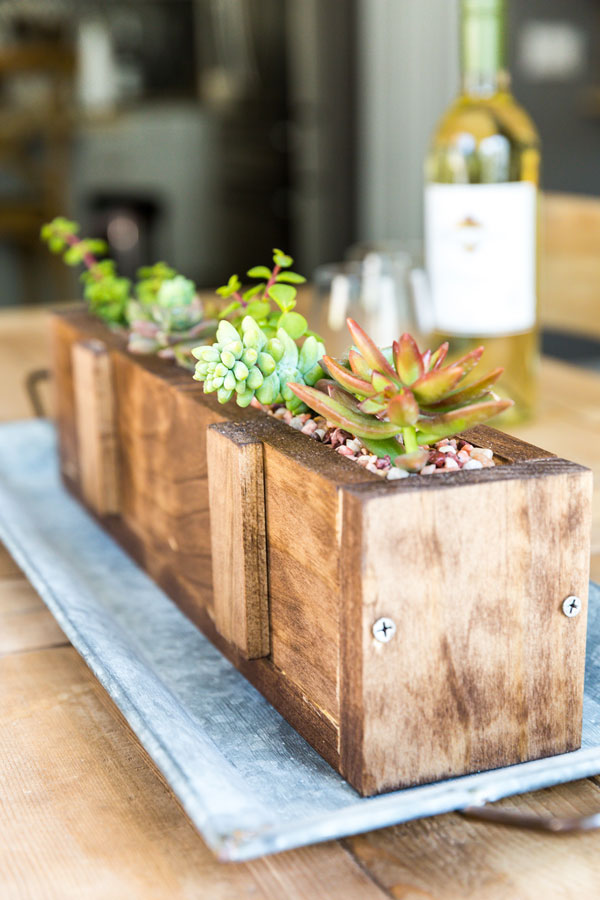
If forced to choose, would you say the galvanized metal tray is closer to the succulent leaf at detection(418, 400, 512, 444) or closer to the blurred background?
the succulent leaf at detection(418, 400, 512, 444)

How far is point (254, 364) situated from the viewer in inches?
19.7

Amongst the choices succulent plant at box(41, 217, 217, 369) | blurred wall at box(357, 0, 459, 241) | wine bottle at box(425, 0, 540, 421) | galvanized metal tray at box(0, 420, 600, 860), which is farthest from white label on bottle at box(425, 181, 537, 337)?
blurred wall at box(357, 0, 459, 241)

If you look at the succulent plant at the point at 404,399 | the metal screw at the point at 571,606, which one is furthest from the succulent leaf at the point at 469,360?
the metal screw at the point at 571,606

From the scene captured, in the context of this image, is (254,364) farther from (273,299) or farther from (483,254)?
(483,254)

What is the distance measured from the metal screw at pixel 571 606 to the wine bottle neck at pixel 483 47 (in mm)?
628

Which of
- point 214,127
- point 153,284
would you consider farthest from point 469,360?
point 214,127

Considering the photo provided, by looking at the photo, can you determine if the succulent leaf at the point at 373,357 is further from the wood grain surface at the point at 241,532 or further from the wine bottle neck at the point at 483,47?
the wine bottle neck at the point at 483,47

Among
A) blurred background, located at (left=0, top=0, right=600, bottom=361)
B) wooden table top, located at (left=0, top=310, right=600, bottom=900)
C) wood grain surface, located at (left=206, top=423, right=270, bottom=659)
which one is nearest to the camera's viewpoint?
→ wooden table top, located at (left=0, top=310, right=600, bottom=900)

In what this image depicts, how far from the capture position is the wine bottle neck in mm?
912

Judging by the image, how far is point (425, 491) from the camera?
1.33ft

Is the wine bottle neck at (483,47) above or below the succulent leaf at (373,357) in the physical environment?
above

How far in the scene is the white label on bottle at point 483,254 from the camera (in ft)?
3.03

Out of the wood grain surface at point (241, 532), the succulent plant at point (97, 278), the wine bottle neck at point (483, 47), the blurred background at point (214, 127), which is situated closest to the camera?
the wood grain surface at point (241, 532)

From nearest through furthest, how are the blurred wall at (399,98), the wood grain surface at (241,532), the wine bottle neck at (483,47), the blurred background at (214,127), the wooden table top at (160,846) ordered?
1. the wooden table top at (160,846)
2. the wood grain surface at (241,532)
3. the wine bottle neck at (483,47)
4. the blurred wall at (399,98)
5. the blurred background at (214,127)
